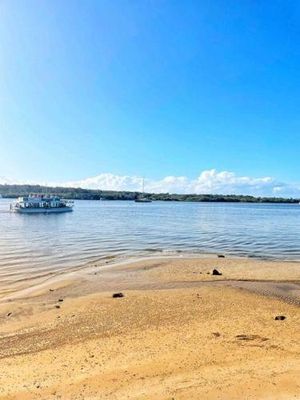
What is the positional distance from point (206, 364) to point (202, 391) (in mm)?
1584

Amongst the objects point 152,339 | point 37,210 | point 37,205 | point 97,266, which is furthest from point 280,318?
point 37,205

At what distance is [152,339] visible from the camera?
461 inches

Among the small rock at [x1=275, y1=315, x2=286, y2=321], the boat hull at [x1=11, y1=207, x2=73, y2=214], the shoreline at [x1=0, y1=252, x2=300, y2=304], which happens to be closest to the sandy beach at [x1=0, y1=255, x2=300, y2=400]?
the small rock at [x1=275, y1=315, x2=286, y2=321]

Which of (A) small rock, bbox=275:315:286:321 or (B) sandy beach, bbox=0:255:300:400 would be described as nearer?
(B) sandy beach, bbox=0:255:300:400

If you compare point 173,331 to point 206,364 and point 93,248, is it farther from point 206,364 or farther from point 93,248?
point 93,248

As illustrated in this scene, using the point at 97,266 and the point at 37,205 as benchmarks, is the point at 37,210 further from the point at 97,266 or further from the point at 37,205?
the point at 97,266

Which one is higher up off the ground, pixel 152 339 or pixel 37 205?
pixel 37 205

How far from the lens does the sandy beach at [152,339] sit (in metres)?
8.48

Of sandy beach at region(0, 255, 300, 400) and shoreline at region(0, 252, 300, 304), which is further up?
sandy beach at region(0, 255, 300, 400)

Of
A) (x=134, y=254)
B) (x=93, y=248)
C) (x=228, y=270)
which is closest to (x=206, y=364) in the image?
(x=228, y=270)

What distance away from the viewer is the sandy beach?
848 cm

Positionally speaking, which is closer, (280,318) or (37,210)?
(280,318)

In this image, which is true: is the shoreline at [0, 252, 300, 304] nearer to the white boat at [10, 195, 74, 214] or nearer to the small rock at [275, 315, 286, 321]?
the small rock at [275, 315, 286, 321]

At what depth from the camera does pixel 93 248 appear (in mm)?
35031
